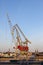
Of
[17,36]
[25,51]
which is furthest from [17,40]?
[25,51]

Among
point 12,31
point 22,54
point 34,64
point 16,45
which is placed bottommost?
point 34,64

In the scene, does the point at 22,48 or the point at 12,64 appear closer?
the point at 12,64

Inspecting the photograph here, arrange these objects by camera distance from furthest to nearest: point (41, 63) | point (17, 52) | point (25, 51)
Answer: point (17, 52), point (25, 51), point (41, 63)

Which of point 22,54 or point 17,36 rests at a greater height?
point 17,36

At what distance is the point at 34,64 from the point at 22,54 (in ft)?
131

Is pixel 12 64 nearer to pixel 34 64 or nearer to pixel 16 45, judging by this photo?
pixel 34 64

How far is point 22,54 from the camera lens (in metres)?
104

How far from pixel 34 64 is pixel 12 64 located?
32.3 ft

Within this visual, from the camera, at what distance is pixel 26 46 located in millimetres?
106562

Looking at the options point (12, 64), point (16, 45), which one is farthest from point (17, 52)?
point (12, 64)

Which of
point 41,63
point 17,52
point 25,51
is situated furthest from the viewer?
point 17,52

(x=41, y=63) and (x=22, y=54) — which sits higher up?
(x=22, y=54)

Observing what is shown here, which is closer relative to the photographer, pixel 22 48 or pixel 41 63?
pixel 41 63

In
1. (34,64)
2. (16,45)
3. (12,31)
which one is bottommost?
(34,64)
